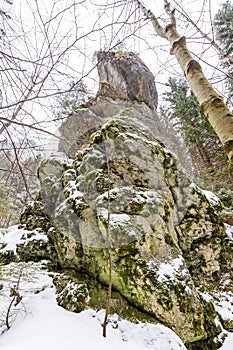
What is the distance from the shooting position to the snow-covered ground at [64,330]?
2680 mm

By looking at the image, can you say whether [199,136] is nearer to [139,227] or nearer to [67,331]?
[139,227]

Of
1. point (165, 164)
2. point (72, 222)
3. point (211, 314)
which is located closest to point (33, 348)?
point (72, 222)

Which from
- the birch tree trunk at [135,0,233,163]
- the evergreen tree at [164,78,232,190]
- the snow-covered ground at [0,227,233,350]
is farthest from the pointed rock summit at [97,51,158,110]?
the birch tree trunk at [135,0,233,163]

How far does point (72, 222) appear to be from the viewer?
440 cm

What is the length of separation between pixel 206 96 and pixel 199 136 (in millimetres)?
8558

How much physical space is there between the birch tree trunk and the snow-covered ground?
258 cm

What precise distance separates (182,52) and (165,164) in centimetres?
402

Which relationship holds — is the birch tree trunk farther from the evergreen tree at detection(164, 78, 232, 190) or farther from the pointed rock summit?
the pointed rock summit

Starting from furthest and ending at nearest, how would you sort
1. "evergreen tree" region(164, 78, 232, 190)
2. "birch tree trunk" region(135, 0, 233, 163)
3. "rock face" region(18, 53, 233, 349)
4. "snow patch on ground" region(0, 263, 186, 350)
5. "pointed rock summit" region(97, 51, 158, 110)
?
1. "pointed rock summit" region(97, 51, 158, 110)
2. "evergreen tree" region(164, 78, 232, 190)
3. "rock face" region(18, 53, 233, 349)
4. "snow patch on ground" region(0, 263, 186, 350)
5. "birch tree trunk" region(135, 0, 233, 163)

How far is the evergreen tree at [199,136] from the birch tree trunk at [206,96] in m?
7.05

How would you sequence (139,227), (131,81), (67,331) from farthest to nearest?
(131,81) → (139,227) → (67,331)

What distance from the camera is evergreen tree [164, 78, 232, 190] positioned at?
27.1 feet

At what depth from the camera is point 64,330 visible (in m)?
2.92

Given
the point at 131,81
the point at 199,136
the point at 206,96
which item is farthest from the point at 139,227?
the point at 131,81
